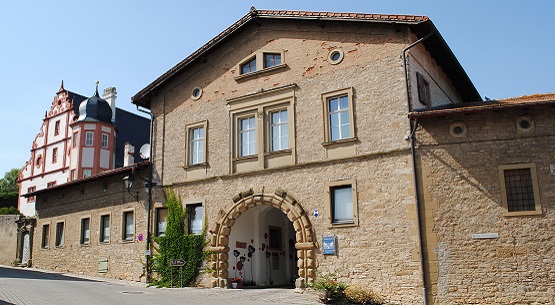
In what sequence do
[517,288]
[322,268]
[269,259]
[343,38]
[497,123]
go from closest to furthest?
[517,288] < [497,123] < [322,268] < [343,38] < [269,259]

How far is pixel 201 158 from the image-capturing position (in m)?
20.1

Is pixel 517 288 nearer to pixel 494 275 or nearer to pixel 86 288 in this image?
pixel 494 275

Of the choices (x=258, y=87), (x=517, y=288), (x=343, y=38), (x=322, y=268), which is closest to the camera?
(x=517, y=288)

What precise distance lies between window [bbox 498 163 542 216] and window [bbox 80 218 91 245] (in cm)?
1752

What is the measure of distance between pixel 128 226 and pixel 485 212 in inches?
554

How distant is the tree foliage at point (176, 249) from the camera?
1911 centimetres

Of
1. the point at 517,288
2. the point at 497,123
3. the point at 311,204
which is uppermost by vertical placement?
the point at 497,123

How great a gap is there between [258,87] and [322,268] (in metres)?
6.64


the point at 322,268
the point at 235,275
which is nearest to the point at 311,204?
the point at 322,268

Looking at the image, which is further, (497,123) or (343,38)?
(343,38)

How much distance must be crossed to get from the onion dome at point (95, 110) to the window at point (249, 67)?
89.6 feet

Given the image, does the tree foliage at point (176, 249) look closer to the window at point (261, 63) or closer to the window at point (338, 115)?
the window at point (261, 63)

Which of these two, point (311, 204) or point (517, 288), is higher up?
point (311, 204)

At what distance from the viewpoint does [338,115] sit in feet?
55.9
